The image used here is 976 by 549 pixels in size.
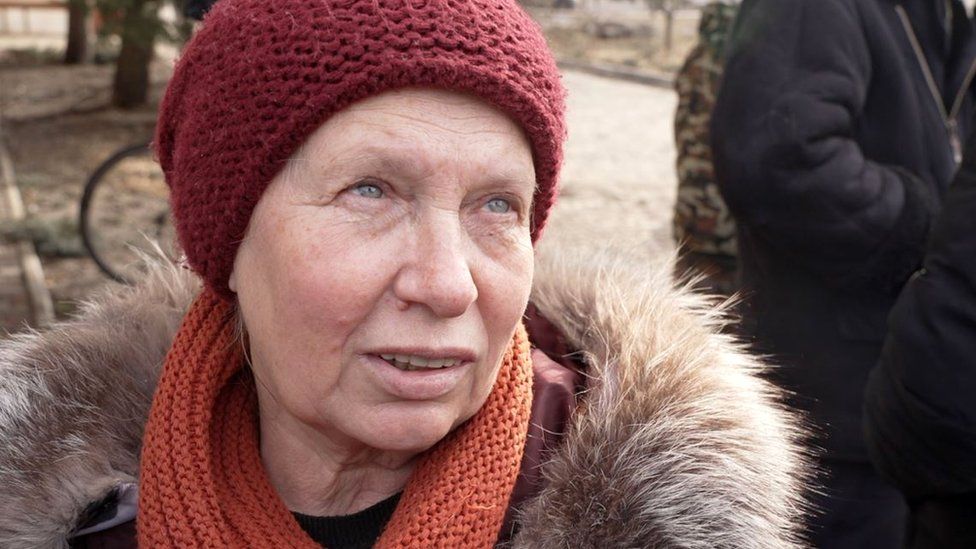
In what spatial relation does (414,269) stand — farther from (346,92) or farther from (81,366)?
(81,366)

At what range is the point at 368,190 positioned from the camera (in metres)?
1.55

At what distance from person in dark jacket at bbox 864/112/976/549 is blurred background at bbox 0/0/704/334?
58 cm

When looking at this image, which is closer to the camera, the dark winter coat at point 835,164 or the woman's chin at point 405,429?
the woman's chin at point 405,429

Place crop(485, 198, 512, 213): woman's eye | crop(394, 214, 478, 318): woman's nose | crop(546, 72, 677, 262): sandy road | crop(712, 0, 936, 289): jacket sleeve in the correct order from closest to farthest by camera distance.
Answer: crop(394, 214, 478, 318): woman's nose, crop(485, 198, 512, 213): woman's eye, crop(712, 0, 936, 289): jacket sleeve, crop(546, 72, 677, 262): sandy road

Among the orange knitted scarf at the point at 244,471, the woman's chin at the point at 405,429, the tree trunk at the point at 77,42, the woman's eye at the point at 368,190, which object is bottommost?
the tree trunk at the point at 77,42

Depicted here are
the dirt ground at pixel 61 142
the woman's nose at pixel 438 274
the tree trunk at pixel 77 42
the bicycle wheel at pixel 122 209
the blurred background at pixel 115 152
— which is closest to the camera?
the woman's nose at pixel 438 274

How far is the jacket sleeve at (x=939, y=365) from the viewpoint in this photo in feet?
6.66

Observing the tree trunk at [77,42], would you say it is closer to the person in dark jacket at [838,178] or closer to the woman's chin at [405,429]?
the person in dark jacket at [838,178]

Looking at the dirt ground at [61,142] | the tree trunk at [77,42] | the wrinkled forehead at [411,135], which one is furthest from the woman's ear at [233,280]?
the tree trunk at [77,42]

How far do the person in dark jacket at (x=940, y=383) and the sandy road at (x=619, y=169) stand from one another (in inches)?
150

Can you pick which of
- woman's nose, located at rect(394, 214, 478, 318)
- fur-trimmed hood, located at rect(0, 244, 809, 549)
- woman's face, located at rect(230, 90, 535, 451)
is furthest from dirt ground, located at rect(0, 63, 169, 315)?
woman's nose, located at rect(394, 214, 478, 318)

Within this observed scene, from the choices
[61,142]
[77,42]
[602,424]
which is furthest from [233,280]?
[77,42]

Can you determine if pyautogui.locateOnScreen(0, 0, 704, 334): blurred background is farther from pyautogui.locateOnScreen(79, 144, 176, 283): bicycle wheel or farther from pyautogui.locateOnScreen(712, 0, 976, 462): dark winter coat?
pyautogui.locateOnScreen(712, 0, 976, 462): dark winter coat

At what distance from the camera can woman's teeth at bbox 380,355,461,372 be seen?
1.56m
